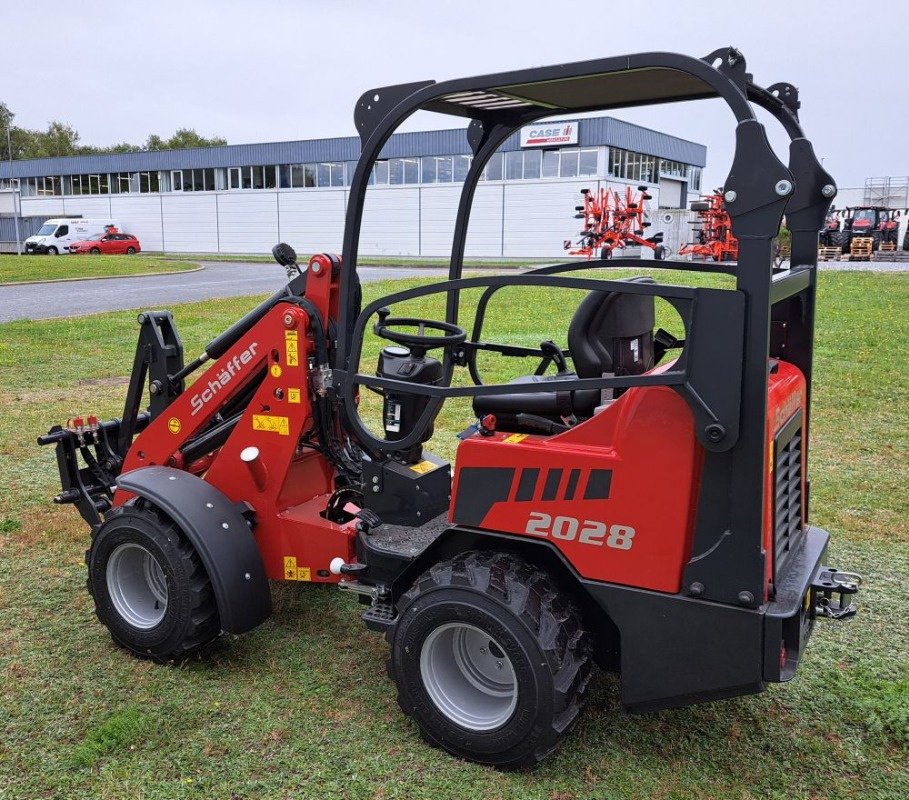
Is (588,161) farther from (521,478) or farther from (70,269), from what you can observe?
(521,478)

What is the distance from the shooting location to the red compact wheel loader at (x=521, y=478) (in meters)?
2.78

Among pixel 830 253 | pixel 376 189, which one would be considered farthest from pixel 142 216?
pixel 830 253

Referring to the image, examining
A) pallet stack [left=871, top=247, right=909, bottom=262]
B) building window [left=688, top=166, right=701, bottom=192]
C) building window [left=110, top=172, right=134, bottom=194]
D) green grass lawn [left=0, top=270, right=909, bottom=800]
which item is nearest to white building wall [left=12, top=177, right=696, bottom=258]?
building window [left=110, top=172, right=134, bottom=194]

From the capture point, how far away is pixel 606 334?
3.35 meters

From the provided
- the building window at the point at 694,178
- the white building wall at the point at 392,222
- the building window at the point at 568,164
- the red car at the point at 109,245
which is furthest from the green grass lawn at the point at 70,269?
the building window at the point at 694,178

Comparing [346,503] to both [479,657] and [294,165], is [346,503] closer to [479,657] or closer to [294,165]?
[479,657]

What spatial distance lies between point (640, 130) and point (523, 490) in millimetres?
42510

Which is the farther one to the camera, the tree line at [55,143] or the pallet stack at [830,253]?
the tree line at [55,143]

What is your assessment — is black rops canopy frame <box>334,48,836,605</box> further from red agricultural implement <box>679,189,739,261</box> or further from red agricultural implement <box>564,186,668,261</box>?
red agricultural implement <box>564,186,668,261</box>

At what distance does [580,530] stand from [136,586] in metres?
2.19

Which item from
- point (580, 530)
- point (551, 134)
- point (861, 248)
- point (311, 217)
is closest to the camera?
point (580, 530)

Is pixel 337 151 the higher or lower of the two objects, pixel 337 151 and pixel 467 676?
the higher

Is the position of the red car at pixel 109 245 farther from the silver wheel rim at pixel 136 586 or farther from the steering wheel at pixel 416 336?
the steering wheel at pixel 416 336

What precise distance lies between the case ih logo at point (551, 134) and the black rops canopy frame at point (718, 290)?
37.1 metres
